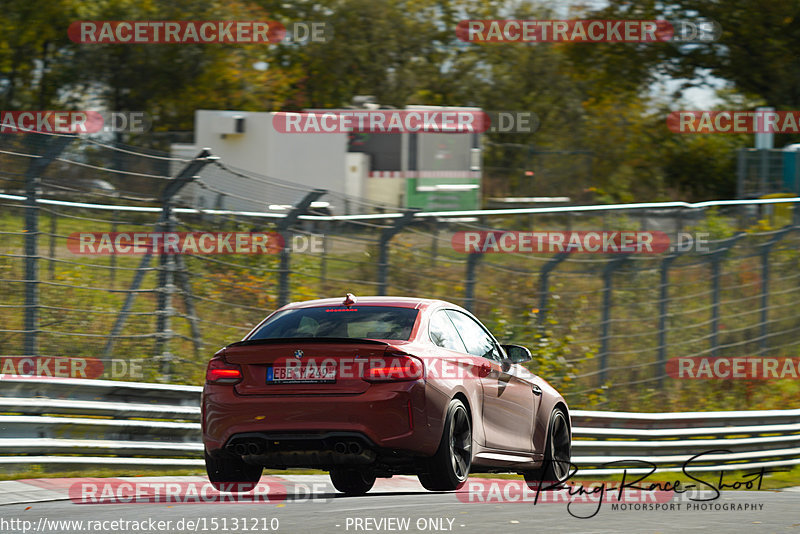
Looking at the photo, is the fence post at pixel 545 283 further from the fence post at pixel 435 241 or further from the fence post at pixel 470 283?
the fence post at pixel 435 241

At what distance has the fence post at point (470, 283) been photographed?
15555 mm

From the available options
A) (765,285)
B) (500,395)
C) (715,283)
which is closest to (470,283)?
(715,283)

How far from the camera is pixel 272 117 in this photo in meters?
26.4

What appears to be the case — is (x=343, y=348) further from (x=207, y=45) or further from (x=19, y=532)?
(x=207, y=45)

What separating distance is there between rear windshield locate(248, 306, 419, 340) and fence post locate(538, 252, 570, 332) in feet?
22.6

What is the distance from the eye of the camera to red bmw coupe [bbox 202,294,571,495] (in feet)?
27.2

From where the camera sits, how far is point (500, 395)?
9.67m

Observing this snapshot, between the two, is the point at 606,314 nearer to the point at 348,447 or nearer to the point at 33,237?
the point at 33,237

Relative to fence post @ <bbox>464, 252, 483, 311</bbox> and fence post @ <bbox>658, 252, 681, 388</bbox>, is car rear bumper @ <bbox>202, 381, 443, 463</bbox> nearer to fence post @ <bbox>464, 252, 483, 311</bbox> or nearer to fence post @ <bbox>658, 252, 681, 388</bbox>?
fence post @ <bbox>464, 252, 483, 311</bbox>

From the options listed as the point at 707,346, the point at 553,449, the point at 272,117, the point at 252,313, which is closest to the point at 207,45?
the point at 272,117

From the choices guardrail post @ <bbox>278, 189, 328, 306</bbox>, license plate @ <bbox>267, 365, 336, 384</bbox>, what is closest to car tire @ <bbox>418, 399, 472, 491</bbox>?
license plate @ <bbox>267, 365, 336, 384</bbox>

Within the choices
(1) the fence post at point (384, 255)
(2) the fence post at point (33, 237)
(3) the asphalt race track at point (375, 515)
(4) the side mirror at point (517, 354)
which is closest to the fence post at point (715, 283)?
(1) the fence post at point (384, 255)

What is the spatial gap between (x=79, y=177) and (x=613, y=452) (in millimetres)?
6647

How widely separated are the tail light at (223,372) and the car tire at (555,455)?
3.18 metres
